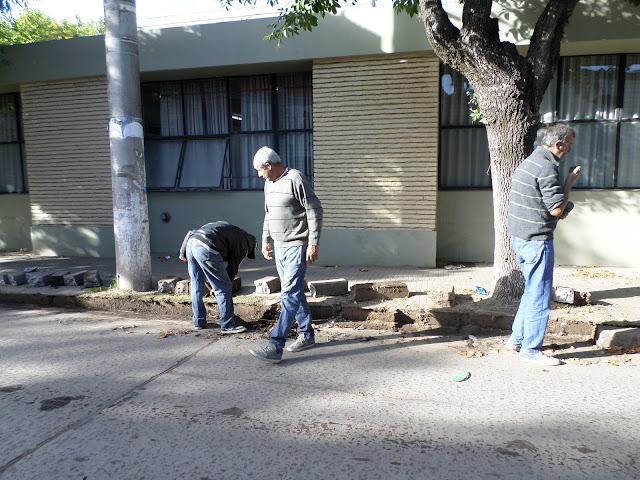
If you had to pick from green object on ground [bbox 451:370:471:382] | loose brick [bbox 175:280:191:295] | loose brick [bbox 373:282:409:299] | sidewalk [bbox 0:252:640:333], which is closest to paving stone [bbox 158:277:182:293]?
loose brick [bbox 175:280:191:295]

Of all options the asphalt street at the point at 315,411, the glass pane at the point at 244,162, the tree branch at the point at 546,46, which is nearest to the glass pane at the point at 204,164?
the glass pane at the point at 244,162

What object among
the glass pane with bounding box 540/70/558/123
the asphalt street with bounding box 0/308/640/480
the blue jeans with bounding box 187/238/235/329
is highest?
the glass pane with bounding box 540/70/558/123

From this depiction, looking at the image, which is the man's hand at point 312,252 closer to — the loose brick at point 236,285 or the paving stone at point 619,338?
the loose brick at point 236,285

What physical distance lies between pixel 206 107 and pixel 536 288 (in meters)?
7.84

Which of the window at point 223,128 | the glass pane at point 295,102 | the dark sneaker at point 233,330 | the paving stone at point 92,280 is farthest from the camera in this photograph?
the window at point 223,128

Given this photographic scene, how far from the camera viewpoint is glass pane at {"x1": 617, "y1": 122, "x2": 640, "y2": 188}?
7.95 m

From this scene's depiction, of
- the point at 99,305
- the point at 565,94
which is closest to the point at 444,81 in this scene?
the point at 565,94

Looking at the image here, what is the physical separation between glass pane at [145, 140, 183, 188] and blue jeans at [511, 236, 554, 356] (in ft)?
25.8

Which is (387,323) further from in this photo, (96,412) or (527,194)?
(96,412)

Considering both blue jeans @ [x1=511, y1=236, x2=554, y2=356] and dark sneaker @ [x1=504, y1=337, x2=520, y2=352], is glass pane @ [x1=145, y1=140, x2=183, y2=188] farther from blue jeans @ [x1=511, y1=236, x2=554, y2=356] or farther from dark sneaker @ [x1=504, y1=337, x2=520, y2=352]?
blue jeans @ [x1=511, y1=236, x2=554, y2=356]

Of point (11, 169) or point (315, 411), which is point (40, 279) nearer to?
point (315, 411)

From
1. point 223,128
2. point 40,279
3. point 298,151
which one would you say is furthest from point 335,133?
point 40,279

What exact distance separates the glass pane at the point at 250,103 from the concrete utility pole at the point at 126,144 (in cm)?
328

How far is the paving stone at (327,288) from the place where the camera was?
6.02 meters
